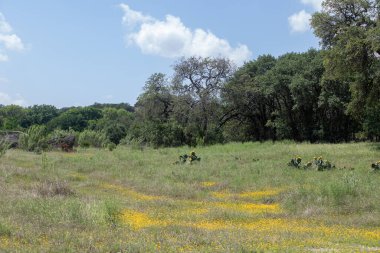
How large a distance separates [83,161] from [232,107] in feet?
90.2

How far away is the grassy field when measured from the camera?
304 inches

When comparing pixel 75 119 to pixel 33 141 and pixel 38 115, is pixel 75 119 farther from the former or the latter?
pixel 33 141

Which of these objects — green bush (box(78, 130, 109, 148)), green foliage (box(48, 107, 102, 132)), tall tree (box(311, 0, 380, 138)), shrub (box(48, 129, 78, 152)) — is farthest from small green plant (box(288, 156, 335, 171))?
green foliage (box(48, 107, 102, 132))

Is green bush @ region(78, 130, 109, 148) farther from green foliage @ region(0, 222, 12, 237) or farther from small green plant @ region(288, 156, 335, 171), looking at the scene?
green foliage @ region(0, 222, 12, 237)

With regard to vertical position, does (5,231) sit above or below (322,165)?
below

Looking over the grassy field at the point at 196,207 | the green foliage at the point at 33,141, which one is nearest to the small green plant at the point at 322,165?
the grassy field at the point at 196,207

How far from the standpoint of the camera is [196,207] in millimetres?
14352

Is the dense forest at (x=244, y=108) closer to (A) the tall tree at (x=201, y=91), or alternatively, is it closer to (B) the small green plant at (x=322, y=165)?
(A) the tall tree at (x=201, y=91)

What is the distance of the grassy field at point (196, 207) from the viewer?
304 inches

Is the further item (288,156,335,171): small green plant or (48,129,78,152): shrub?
(48,129,78,152): shrub

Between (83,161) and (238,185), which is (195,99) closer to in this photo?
(83,161)

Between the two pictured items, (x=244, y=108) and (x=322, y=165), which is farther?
(x=244, y=108)

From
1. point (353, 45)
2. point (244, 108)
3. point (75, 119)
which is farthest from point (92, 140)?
point (75, 119)

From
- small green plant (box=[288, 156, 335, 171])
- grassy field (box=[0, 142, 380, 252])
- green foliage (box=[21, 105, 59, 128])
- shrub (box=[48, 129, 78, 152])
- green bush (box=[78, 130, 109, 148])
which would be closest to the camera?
grassy field (box=[0, 142, 380, 252])
